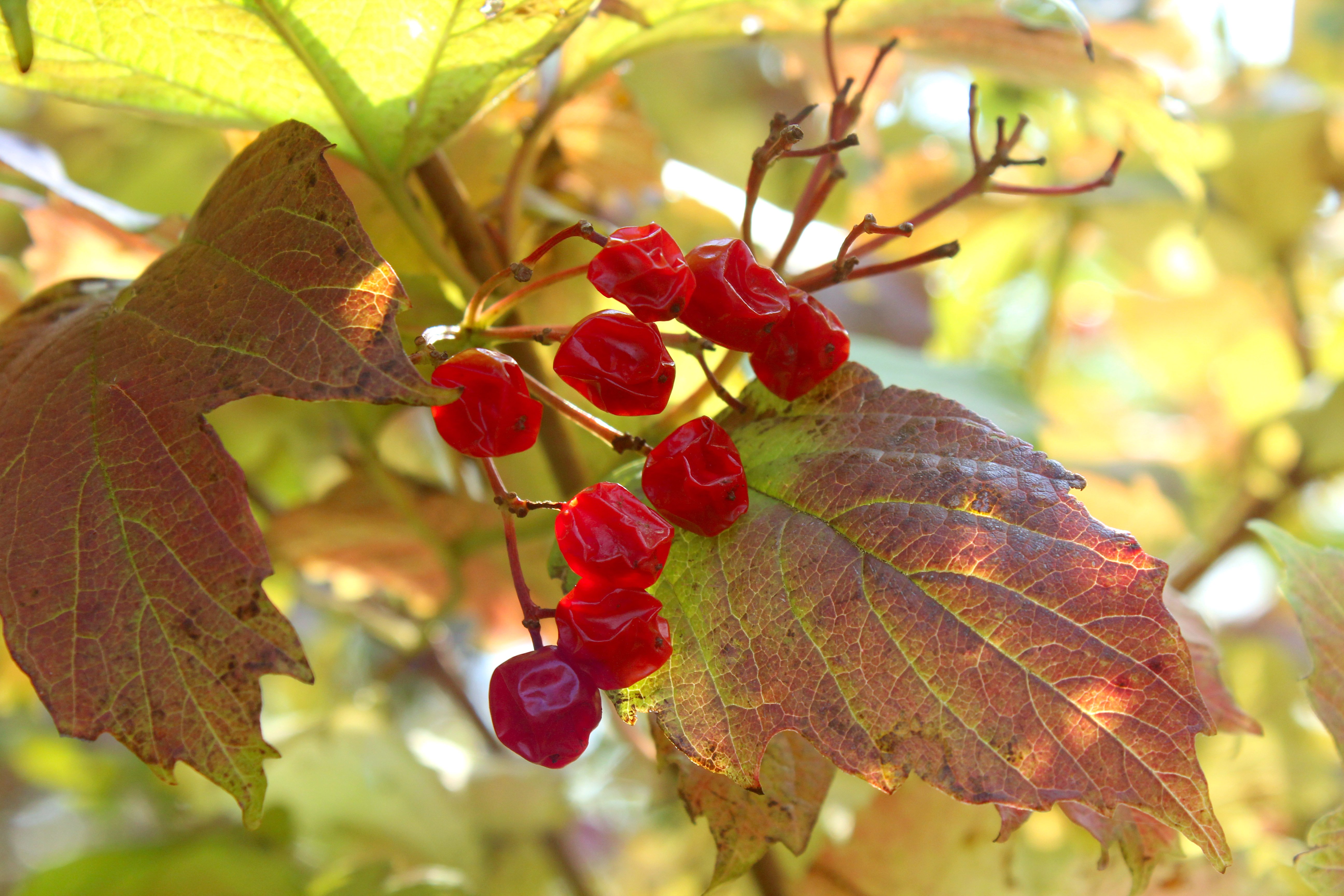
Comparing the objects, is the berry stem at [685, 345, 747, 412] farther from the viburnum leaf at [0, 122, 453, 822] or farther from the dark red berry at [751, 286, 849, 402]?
the viburnum leaf at [0, 122, 453, 822]

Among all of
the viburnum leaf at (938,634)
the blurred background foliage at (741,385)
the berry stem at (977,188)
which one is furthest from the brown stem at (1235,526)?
the viburnum leaf at (938,634)

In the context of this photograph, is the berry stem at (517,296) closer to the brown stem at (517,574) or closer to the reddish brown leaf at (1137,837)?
the brown stem at (517,574)

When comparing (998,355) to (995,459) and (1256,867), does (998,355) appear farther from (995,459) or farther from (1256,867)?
(995,459)

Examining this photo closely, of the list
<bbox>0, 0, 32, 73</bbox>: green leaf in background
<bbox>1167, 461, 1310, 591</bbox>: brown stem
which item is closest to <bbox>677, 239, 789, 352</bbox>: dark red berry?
<bbox>0, 0, 32, 73</bbox>: green leaf in background

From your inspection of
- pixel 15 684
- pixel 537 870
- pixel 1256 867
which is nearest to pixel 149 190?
pixel 15 684

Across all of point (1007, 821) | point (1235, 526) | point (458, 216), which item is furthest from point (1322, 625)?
point (1235, 526)

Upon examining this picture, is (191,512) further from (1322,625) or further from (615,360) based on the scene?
(1322,625)
